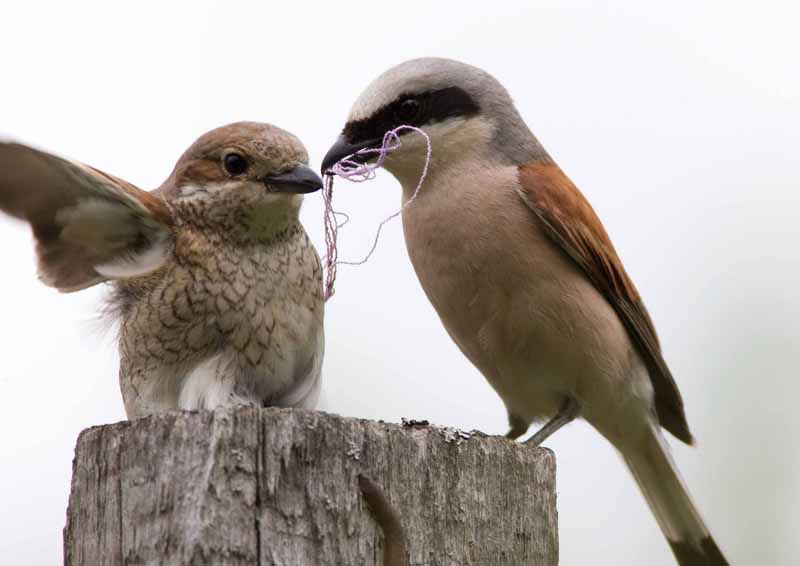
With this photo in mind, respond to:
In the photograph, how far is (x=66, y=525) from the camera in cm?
214

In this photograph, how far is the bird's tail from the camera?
13.7 feet

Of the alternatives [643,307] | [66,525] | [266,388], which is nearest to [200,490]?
[66,525]

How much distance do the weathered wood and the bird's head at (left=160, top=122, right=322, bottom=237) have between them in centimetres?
108

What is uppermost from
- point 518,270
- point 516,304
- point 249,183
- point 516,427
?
point 249,183

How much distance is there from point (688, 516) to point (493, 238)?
1385 mm

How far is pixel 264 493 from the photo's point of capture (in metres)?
1.98

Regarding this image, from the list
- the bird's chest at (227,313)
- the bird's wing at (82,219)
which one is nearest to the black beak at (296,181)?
the bird's chest at (227,313)

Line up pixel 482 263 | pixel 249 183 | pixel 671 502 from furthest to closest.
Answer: pixel 671 502 → pixel 482 263 → pixel 249 183

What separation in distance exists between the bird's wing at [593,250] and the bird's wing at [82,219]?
54.9 inches

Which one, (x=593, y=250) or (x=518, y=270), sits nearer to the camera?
(x=518, y=270)

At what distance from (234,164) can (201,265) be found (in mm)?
337

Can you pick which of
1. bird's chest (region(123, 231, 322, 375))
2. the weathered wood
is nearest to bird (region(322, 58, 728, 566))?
bird's chest (region(123, 231, 322, 375))

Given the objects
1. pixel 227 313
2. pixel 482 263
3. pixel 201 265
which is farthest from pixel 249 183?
pixel 482 263

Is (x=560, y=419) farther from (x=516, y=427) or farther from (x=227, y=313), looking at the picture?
(x=227, y=313)
